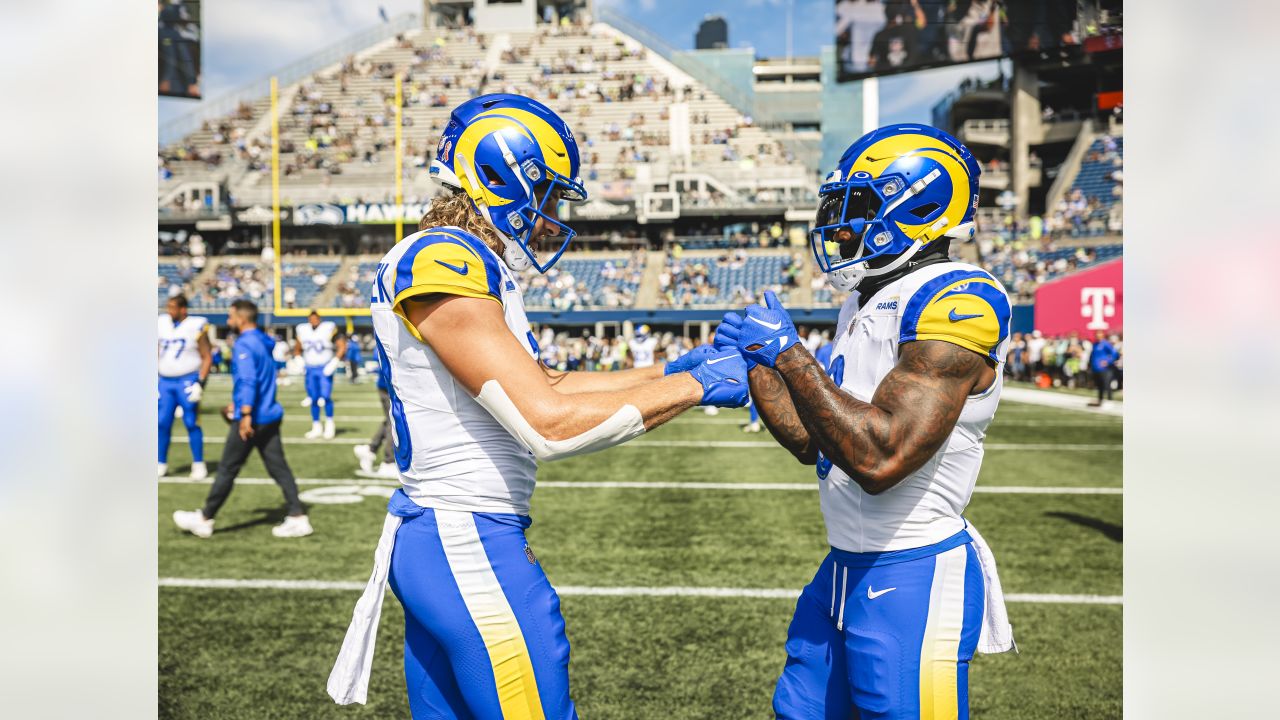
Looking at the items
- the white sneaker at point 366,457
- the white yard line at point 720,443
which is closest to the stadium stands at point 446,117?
the white yard line at point 720,443

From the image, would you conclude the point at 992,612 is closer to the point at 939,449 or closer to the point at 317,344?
the point at 939,449

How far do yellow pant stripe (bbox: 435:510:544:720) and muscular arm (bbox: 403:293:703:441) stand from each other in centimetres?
40

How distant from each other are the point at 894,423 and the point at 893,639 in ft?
1.87

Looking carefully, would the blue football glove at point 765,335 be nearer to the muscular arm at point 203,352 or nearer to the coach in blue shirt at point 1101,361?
the muscular arm at point 203,352

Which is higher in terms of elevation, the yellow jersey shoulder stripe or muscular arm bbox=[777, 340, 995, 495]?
the yellow jersey shoulder stripe

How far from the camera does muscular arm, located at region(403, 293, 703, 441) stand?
1962 millimetres

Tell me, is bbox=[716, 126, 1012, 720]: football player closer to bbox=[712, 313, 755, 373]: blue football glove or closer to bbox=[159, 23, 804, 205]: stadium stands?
bbox=[712, 313, 755, 373]: blue football glove

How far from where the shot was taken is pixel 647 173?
4047 cm

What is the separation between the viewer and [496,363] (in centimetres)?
197

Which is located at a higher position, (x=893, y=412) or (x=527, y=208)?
(x=527, y=208)

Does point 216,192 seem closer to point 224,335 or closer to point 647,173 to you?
point 224,335

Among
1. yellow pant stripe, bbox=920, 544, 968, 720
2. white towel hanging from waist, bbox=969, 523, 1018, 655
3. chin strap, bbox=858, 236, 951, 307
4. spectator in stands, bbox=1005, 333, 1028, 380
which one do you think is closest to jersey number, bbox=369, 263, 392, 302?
chin strap, bbox=858, 236, 951, 307

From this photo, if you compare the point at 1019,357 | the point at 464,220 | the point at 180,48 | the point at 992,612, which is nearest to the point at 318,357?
the point at 464,220

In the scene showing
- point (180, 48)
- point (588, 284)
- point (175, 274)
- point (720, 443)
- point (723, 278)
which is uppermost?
point (180, 48)
